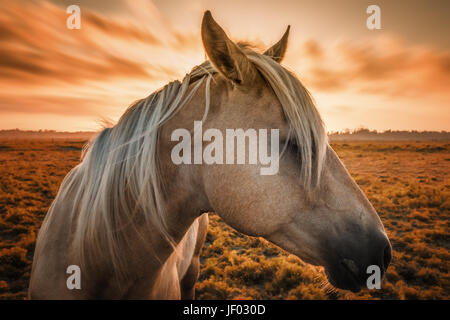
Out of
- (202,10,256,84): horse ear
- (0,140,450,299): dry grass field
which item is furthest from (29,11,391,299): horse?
(0,140,450,299): dry grass field

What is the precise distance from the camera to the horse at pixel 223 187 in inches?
49.8

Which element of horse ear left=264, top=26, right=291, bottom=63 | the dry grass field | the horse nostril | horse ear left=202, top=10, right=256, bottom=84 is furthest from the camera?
the dry grass field

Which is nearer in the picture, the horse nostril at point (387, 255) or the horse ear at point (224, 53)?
the horse ear at point (224, 53)

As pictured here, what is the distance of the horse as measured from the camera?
4.15 feet

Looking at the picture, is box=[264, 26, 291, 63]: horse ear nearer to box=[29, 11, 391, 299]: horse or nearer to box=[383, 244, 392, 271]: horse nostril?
box=[29, 11, 391, 299]: horse

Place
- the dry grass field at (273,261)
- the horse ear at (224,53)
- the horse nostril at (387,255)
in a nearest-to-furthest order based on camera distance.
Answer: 1. the horse ear at (224,53)
2. the horse nostril at (387,255)
3. the dry grass field at (273,261)

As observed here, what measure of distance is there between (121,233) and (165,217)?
32 centimetres

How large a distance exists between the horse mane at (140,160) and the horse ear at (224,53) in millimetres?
155

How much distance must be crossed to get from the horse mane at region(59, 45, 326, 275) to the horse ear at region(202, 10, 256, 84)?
16 centimetres

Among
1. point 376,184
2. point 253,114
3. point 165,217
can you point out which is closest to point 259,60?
point 253,114

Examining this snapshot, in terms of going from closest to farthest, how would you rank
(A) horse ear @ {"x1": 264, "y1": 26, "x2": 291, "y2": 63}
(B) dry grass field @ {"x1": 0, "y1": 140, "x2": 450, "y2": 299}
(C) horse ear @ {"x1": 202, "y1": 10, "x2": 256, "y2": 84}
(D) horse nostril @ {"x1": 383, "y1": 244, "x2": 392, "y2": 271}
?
(C) horse ear @ {"x1": 202, "y1": 10, "x2": 256, "y2": 84}, (D) horse nostril @ {"x1": 383, "y1": 244, "x2": 392, "y2": 271}, (A) horse ear @ {"x1": 264, "y1": 26, "x2": 291, "y2": 63}, (B) dry grass field @ {"x1": 0, "y1": 140, "x2": 450, "y2": 299}

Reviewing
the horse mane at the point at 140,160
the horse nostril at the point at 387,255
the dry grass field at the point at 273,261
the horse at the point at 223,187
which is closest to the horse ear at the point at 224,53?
the horse at the point at 223,187

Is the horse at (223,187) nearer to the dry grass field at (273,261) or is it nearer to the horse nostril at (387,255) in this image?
the horse nostril at (387,255)

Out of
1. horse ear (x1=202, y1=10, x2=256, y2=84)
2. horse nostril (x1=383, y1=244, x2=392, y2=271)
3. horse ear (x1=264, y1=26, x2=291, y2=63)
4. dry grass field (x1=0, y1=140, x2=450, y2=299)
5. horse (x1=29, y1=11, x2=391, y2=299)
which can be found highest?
horse ear (x1=264, y1=26, x2=291, y2=63)
